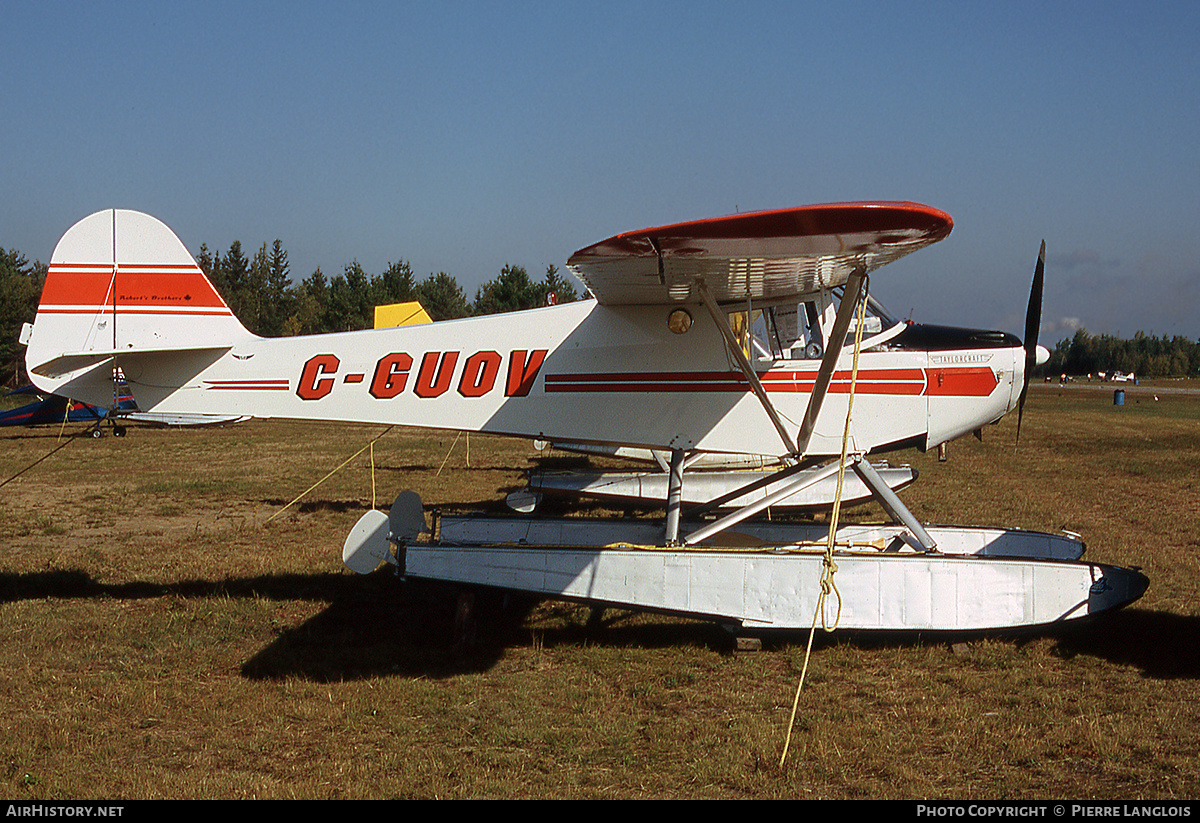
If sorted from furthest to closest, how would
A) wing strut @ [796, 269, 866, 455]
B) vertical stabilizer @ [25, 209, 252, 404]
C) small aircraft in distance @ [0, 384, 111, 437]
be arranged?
small aircraft in distance @ [0, 384, 111, 437], vertical stabilizer @ [25, 209, 252, 404], wing strut @ [796, 269, 866, 455]

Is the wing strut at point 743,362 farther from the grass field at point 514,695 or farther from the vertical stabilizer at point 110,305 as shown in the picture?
the vertical stabilizer at point 110,305

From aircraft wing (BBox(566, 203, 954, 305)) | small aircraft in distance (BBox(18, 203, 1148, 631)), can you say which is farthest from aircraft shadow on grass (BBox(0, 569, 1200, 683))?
aircraft wing (BBox(566, 203, 954, 305))

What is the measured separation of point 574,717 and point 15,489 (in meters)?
13.8

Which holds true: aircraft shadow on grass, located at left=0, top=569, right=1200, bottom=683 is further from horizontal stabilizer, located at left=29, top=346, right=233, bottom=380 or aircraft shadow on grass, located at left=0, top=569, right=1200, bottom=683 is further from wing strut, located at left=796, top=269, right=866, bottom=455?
horizontal stabilizer, located at left=29, top=346, right=233, bottom=380

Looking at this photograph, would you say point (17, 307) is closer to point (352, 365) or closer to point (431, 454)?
point (431, 454)

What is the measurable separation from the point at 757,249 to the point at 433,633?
4002 millimetres

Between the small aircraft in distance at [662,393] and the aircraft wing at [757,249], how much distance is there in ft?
0.20

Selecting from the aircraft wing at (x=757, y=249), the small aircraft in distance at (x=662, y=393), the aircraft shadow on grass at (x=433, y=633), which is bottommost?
the aircraft shadow on grass at (x=433, y=633)

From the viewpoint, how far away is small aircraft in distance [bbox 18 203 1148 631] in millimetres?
6082

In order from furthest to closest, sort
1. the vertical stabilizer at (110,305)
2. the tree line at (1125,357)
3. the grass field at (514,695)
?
the tree line at (1125,357)
the vertical stabilizer at (110,305)
the grass field at (514,695)

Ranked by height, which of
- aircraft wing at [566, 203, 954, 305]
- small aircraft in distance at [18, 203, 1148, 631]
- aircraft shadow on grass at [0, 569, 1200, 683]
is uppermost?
aircraft wing at [566, 203, 954, 305]

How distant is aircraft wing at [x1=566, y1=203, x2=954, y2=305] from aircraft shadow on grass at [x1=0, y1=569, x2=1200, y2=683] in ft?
8.71

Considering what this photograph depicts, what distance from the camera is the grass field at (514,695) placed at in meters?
4.24

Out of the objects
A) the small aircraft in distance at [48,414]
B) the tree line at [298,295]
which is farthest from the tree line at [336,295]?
the small aircraft in distance at [48,414]
